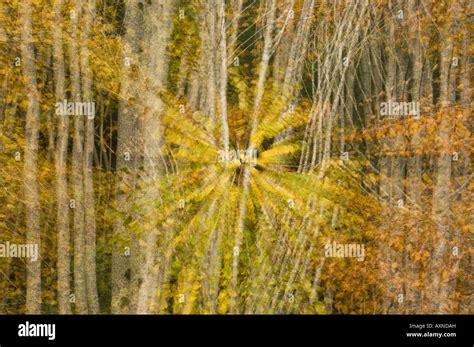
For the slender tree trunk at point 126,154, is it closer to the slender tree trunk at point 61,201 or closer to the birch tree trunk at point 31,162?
the slender tree trunk at point 61,201

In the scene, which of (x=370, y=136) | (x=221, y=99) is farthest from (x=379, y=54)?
(x=221, y=99)

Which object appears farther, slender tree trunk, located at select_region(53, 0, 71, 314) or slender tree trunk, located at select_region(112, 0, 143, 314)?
slender tree trunk, located at select_region(53, 0, 71, 314)

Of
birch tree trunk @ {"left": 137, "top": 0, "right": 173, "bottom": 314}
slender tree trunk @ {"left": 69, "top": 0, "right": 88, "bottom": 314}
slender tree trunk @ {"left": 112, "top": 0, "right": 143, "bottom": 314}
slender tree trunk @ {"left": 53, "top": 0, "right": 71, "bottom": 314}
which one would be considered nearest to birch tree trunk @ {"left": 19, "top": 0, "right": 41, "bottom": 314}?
slender tree trunk @ {"left": 53, "top": 0, "right": 71, "bottom": 314}

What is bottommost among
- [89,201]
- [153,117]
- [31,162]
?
[89,201]

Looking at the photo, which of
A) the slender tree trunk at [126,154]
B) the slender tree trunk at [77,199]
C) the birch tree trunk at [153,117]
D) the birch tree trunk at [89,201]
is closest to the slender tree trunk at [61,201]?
the slender tree trunk at [77,199]

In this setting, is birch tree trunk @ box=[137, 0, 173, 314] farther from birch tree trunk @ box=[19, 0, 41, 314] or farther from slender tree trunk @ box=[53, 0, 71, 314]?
birch tree trunk @ box=[19, 0, 41, 314]

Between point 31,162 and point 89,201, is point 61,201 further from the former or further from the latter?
point 31,162

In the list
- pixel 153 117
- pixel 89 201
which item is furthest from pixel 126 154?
pixel 89 201

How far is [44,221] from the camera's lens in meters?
16.5

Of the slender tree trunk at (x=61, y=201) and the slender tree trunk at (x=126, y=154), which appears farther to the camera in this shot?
the slender tree trunk at (x=61, y=201)

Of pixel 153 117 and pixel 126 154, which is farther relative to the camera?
pixel 126 154
